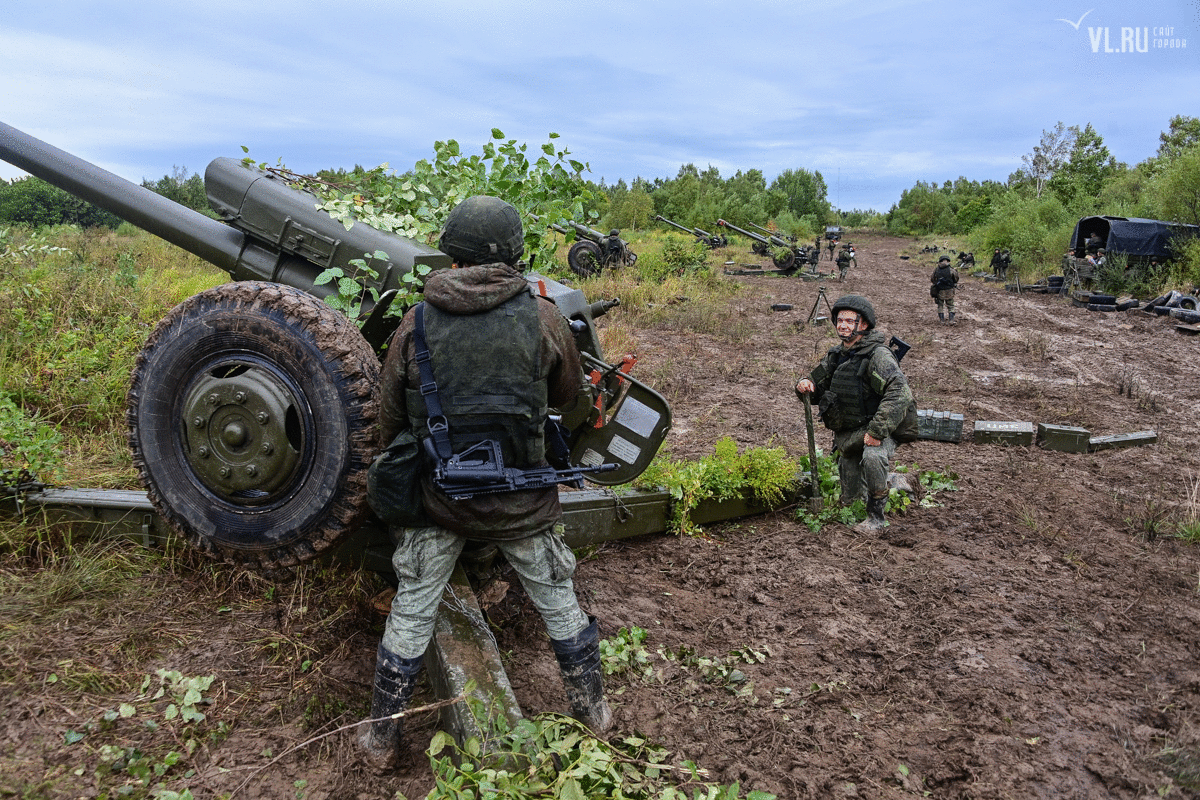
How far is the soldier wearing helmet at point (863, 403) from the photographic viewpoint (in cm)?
525

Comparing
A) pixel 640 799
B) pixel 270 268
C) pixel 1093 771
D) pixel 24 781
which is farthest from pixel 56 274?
pixel 1093 771

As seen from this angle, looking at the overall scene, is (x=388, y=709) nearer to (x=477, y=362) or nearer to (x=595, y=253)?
(x=477, y=362)

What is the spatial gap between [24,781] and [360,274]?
2.37 meters

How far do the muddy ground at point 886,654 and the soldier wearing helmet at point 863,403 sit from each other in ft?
1.24

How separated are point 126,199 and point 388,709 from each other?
11.1ft

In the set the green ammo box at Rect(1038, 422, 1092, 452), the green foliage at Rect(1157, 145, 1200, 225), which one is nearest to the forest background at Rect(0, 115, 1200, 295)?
the green foliage at Rect(1157, 145, 1200, 225)

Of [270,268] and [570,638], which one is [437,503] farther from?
[270,268]

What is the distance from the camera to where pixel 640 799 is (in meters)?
2.52

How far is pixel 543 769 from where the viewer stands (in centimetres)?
244

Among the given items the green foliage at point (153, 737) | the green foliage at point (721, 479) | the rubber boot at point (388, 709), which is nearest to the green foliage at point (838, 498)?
the green foliage at point (721, 479)

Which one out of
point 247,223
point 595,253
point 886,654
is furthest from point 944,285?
point 247,223

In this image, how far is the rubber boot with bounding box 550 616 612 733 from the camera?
2.98 meters

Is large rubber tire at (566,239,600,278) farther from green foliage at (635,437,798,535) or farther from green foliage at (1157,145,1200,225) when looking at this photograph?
green foliage at (1157,145,1200,225)

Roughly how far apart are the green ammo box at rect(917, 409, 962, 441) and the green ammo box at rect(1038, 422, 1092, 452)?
2.60 ft
